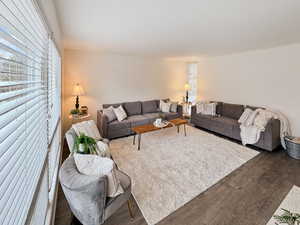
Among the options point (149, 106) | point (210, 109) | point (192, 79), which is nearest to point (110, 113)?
point (149, 106)

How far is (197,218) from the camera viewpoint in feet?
5.35

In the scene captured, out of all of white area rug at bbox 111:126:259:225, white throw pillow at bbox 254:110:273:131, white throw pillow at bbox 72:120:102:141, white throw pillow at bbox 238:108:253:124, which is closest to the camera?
white area rug at bbox 111:126:259:225

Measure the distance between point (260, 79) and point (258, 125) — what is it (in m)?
1.49

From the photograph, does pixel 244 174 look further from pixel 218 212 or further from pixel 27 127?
pixel 27 127

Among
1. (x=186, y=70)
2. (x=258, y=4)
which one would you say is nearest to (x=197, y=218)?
(x=258, y=4)

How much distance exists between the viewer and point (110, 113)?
404 cm

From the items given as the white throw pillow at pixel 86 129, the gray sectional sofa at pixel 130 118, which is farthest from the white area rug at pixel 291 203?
the gray sectional sofa at pixel 130 118

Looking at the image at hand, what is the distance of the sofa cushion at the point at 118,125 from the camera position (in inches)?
149

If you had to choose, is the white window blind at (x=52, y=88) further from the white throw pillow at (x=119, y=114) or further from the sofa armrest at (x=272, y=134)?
the sofa armrest at (x=272, y=134)

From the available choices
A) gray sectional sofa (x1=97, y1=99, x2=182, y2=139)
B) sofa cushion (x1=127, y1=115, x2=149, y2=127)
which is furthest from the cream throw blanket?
sofa cushion (x1=127, y1=115, x2=149, y2=127)

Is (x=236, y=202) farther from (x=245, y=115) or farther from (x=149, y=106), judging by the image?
(x=149, y=106)

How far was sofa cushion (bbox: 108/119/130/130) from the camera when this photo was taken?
3785 millimetres

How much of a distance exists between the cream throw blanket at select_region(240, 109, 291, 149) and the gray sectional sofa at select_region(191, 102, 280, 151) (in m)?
0.10

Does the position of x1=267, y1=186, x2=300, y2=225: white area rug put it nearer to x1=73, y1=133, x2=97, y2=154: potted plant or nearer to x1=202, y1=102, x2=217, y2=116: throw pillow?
x1=73, y1=133, x2=97, y2=154: potted plant
